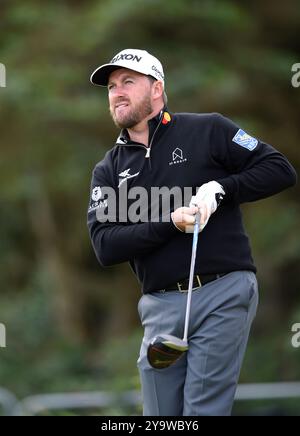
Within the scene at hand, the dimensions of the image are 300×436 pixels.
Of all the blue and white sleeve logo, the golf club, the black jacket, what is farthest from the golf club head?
the blue and white sleeve logo

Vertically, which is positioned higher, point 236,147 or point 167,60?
point 167,60

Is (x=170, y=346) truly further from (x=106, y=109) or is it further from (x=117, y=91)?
(x=106, y=109)

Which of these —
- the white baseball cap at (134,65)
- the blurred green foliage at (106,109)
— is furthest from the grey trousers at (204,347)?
the blurred green foliage at (106,109)

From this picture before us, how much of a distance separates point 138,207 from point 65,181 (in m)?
11.0

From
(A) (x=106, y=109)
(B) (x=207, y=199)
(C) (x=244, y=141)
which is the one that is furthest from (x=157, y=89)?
(A) (x=106, y=109)

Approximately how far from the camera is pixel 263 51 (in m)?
14.1

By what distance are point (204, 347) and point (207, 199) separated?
0.79 meters

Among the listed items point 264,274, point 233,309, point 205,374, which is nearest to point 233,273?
point 233,309

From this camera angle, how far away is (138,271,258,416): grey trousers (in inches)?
205

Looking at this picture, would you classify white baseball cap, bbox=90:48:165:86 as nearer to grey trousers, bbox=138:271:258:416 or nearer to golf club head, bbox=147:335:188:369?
grey trousers, bbox=138:271:258:416

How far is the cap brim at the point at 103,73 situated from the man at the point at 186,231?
0.04 metres

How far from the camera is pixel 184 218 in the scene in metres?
5.16

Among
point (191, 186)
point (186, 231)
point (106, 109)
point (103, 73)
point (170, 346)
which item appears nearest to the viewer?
point (170, 346)

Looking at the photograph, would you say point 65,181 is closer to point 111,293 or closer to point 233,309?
point 111,293
